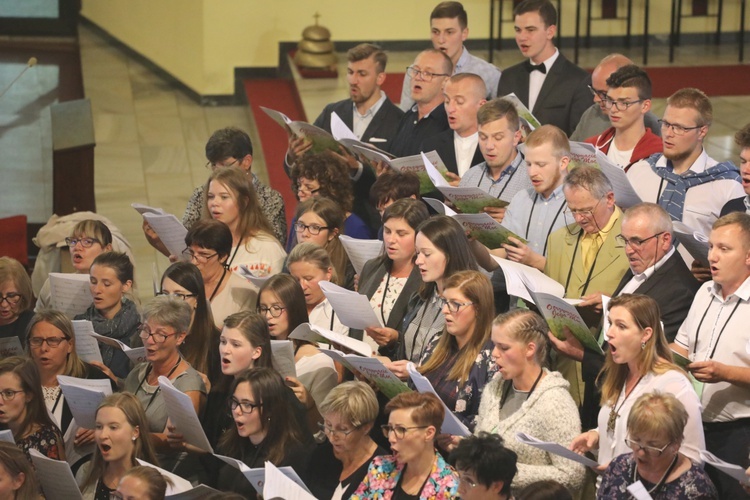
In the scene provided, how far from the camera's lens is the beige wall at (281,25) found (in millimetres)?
11398

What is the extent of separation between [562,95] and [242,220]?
6.44 feet

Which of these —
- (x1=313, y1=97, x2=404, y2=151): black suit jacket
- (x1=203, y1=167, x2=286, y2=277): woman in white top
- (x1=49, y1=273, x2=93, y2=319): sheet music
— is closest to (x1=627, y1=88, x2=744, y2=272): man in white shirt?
(x1=203, y1=167, x2=286, y2=277): woman in white top

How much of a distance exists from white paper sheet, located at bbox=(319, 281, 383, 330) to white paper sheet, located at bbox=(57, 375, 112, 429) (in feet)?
2.95

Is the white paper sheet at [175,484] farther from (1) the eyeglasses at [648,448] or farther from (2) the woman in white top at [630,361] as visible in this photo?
(1) the eyeglasses at [648,448]

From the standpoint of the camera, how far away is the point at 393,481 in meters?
3.91

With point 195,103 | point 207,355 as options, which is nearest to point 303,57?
point 195,103

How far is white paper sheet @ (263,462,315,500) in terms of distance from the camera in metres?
3.61

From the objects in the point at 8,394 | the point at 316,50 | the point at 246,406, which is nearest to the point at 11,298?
the point at 8,394

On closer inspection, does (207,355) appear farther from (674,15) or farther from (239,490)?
(674,15)

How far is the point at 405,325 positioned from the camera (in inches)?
187

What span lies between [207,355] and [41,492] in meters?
0.87

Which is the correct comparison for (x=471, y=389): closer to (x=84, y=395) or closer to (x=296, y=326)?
(x=296, y=326)

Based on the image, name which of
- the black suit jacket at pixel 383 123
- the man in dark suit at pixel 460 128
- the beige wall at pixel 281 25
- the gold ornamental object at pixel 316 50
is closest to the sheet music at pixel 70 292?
the man in dark suit at pixel 460 128

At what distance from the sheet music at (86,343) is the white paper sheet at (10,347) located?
0.30 metres
